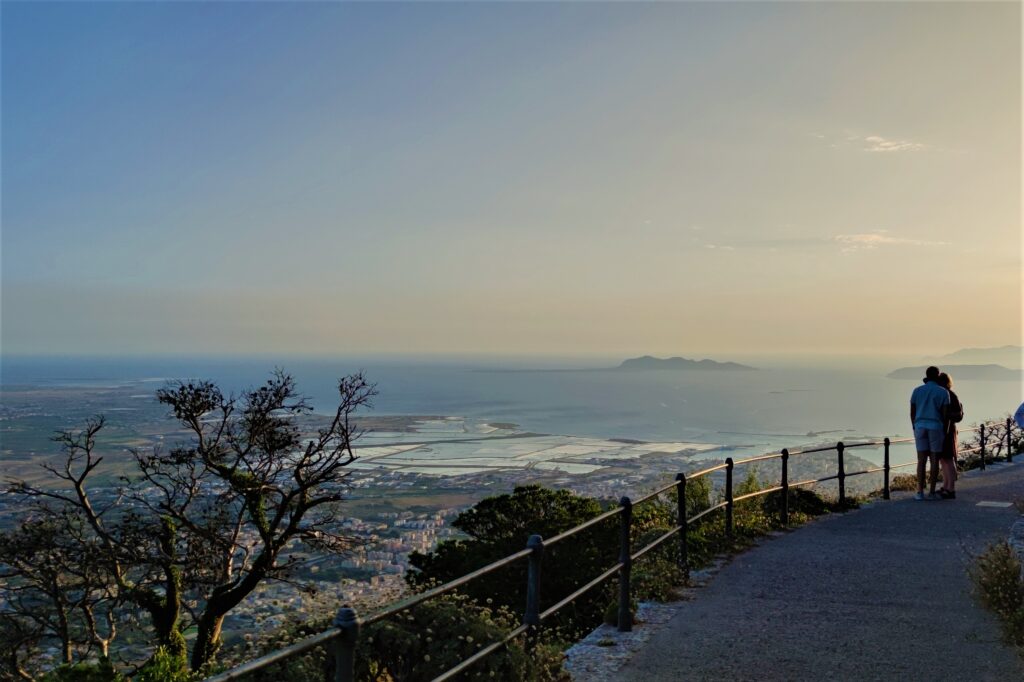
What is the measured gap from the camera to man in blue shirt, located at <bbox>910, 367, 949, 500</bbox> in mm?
13680

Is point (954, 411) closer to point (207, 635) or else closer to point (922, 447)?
point (922, 447)

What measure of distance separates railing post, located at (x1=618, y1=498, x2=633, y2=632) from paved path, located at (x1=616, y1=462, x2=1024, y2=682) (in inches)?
11.8

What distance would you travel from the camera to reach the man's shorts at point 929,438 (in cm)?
1377

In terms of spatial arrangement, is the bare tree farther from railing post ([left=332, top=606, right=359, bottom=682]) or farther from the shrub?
railing post ([left=332, top=606, right=359, bottom=682])

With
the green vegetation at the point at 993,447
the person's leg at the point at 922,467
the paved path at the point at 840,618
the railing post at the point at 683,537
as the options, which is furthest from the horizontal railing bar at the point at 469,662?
the green vegetation at the point at 993,447

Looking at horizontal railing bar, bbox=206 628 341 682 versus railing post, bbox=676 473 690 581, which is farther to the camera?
railing post, bbox=676 473 690 581

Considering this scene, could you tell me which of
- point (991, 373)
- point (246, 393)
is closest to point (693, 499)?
point (246, 393)

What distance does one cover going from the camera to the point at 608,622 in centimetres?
712

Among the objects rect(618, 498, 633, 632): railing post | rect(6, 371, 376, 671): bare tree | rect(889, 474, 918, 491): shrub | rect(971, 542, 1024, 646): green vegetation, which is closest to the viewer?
rect(971, 542, 1024, 646): green vegetation

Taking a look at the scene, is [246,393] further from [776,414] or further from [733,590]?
[776,414]

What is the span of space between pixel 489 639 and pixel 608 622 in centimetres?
107

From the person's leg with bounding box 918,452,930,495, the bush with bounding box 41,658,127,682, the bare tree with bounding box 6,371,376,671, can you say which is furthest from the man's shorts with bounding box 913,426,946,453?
the bare tree with bounding box 6,371,376,671

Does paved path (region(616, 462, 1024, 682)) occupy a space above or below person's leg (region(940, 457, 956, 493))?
below

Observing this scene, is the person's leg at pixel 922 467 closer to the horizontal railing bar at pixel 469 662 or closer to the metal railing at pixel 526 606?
the metal railing at pixel 526 606
